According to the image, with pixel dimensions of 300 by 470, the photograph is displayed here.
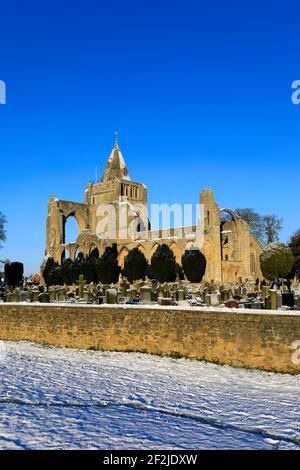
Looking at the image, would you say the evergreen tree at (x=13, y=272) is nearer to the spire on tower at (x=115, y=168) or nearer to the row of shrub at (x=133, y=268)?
the row of shrub at (x=133, y=268)

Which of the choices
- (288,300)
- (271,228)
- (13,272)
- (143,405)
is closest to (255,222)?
(271,228)

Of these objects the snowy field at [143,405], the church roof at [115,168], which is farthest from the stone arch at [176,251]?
the snowy field at [143,405]

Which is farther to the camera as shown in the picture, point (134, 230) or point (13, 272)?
point (134, 230)

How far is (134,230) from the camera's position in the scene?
6044cm

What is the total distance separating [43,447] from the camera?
214 inches

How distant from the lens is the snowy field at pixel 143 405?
5.88m

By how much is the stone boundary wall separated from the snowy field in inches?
17.8

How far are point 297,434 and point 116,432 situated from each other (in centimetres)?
265

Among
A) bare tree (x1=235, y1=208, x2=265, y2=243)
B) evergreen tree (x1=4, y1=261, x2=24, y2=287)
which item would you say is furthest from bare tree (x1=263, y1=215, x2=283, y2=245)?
evergreen tree (x1=4, y1=261, x2=24, y2=287)

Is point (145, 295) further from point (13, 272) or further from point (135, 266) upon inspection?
A: point (13, 272)

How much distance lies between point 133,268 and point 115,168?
1390 inches

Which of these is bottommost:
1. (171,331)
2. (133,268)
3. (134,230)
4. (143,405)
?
(143,405)
